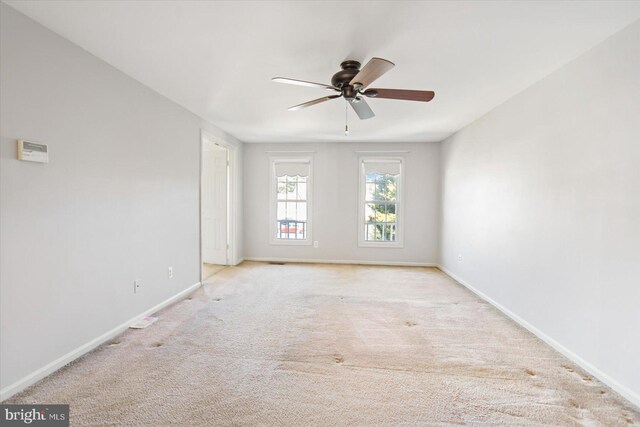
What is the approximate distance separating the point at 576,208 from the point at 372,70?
188 cm

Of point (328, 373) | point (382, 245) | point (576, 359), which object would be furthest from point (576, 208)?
point (382, 245)

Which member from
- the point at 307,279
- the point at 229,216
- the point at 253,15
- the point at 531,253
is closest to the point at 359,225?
the point at 307,279

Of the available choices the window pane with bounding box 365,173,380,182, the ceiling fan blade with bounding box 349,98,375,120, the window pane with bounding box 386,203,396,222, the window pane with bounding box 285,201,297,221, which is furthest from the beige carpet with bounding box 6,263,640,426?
the window pane with bounding box 365,173,380,182

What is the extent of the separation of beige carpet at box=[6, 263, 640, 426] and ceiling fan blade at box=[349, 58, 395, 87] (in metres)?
2.08

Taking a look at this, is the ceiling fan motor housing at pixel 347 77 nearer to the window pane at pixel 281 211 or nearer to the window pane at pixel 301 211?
the window pane at pixel 301 211

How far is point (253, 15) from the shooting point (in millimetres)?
1871

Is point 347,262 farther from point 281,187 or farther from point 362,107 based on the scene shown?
point 362,107

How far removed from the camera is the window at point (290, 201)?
5980 mm

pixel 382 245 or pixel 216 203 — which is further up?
pixel 216 203

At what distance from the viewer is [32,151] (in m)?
1.96

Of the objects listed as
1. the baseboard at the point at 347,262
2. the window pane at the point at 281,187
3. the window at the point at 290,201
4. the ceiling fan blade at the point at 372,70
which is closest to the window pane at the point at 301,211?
the window at the point at 290,201

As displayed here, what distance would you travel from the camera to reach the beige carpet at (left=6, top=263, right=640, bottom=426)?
1763 mm

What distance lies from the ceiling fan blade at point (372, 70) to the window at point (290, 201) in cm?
365

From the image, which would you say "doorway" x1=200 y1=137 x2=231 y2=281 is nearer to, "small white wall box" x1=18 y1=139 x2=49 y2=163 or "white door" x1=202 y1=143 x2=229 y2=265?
"white door" x1=202 y1=143 x2=229 y2=265
